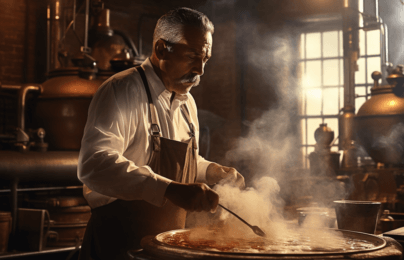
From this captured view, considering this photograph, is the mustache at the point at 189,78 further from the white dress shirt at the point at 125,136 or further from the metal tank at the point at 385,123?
the metal tank at the point at 385,123

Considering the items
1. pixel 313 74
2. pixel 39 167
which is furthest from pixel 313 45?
pixel 39 167

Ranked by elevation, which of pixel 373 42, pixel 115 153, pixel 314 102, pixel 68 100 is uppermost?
pixel 373 42

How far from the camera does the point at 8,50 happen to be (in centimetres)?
610

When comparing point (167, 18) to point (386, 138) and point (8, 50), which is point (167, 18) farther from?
point (8, 50)

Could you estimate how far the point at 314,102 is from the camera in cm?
744

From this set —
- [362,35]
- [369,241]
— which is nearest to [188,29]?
[369,241]

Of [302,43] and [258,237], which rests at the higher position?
[302,43]

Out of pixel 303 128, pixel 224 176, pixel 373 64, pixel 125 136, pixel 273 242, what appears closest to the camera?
pixel 273 242

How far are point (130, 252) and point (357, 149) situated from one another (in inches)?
157

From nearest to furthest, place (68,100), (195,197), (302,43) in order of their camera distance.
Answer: (195,197), (68,100), (302,43)

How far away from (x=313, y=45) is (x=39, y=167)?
5151mm

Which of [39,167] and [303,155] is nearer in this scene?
[39,167]

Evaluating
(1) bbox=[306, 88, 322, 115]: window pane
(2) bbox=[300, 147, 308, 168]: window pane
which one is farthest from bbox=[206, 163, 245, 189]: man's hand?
(1) bbox=[306, 88, 322, 115]: window pane

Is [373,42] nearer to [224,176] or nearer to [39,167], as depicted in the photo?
[39,167]
